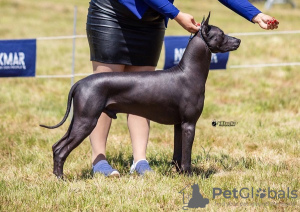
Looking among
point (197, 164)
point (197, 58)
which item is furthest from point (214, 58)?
point (197, 58)

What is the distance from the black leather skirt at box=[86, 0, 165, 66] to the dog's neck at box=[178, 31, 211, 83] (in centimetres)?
50

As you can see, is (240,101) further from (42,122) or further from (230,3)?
(230,3)

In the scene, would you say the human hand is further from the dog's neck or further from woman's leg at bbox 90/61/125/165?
woman's leg at bbox 90/61/125/165

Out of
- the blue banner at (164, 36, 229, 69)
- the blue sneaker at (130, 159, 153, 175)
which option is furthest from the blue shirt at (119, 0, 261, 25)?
the blue banner at (164, 36, 229, 69)

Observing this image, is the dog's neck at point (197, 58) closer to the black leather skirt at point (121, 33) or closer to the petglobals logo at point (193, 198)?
the black leather skirt at point (121, 33)

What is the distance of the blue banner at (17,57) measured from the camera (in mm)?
6699

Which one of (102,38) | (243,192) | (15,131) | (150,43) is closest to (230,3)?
(150,43)

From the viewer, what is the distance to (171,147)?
555 cm

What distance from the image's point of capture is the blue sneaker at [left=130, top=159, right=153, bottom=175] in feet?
14.5

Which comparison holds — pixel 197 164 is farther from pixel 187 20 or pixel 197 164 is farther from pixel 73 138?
pixel 187 20

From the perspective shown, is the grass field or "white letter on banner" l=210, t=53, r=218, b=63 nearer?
the grass field

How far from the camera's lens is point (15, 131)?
244 inches

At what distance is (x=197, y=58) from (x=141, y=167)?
1.06 metres

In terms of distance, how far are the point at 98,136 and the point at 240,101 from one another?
12.6 feet
